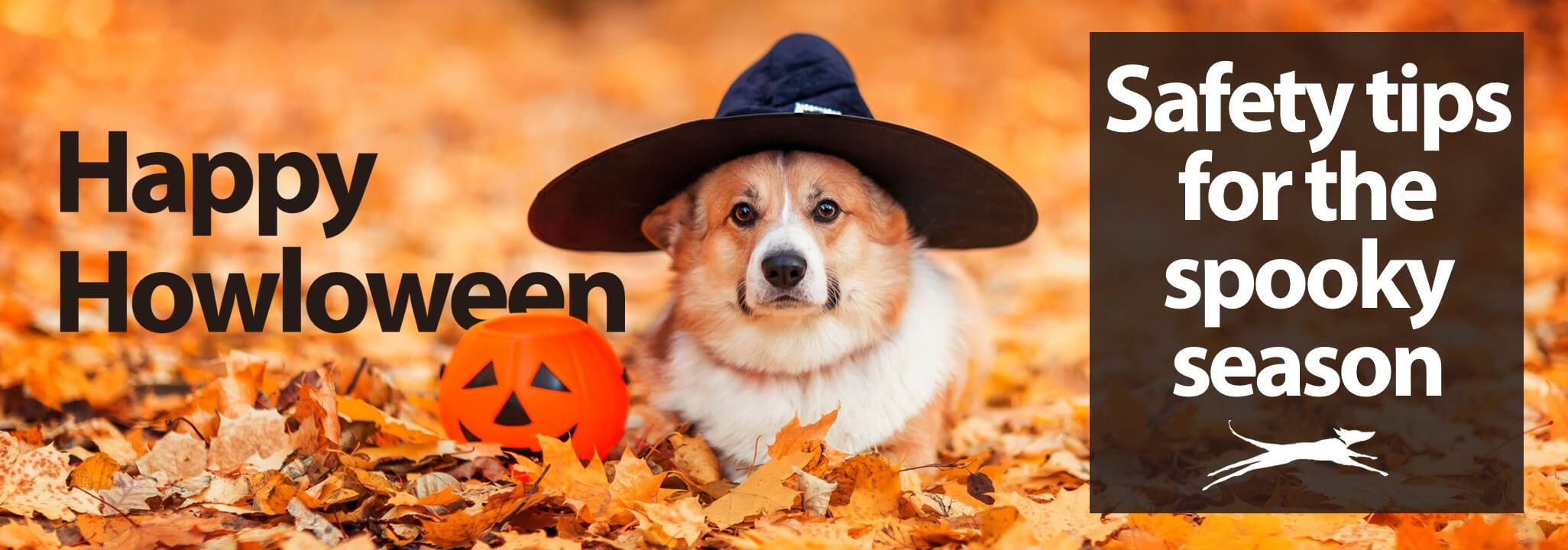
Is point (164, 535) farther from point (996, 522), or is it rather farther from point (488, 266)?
point (488, 266)

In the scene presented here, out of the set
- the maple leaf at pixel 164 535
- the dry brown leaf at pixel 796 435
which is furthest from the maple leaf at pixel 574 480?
the maple leaf at pixel 164 535

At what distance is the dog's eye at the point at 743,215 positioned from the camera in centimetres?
249

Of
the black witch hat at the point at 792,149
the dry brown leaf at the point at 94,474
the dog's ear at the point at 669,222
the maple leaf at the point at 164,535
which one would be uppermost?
the black witch hat at the point at 792,149

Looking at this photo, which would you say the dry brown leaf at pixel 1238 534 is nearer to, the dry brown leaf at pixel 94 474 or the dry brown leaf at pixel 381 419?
the dry brown leaf at pixel 381 419

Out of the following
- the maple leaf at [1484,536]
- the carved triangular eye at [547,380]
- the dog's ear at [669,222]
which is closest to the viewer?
the maple leaf at [1484,536]

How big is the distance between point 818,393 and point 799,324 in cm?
17

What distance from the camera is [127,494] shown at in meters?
2.10

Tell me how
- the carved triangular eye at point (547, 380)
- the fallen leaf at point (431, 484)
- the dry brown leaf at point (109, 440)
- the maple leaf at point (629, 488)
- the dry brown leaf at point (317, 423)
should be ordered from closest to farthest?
the maple leaf at point (629, 488) → the fallen leaf at point (431, 484) → the dry brown leaf at point (317, 423) → the dry brown leaf at point (109, 440) → the carved triangular eye at point (547, 380)

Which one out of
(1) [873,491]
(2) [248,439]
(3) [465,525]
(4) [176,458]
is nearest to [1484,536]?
(1) [873,491]

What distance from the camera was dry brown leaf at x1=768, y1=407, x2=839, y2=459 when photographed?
2209 millimetres

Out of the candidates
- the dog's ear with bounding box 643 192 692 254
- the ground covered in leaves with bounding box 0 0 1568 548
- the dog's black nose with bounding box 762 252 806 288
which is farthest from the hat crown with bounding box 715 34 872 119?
the ground covered in leaves with bounding box 0 0 1568 548

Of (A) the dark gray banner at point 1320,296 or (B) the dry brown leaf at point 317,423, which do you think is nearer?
(B) the dry brown leaf at point 317,423

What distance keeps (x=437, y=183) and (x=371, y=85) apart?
7.05ft

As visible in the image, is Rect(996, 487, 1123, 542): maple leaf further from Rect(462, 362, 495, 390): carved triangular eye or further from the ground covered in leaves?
Rect(462, 362, 495, 390): carved triangular eye
